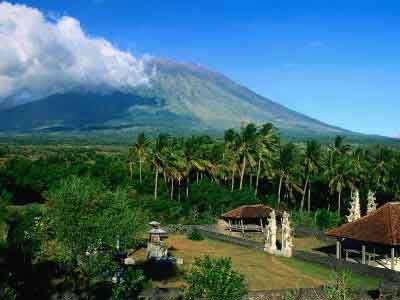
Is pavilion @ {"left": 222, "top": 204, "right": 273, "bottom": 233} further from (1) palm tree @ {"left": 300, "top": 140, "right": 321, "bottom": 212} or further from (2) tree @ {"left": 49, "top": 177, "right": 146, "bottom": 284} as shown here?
(2) tree @ {"left": 49, "top": 177, "right": 146, "bottom": 284}

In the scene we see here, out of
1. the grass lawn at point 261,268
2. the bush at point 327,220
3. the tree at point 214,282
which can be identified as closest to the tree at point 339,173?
the bush at point 327,220

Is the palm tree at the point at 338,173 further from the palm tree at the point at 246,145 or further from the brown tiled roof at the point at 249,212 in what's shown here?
the brown tiled roof at the point at 249,212

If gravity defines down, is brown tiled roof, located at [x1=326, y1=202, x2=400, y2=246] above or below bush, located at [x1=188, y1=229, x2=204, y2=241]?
above

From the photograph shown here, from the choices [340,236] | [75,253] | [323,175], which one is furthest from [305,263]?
[323,175]

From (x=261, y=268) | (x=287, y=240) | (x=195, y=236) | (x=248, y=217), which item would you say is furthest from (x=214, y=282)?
(x=248, y=217)

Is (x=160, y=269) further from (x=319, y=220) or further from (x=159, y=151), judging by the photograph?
(x=159, y=151)

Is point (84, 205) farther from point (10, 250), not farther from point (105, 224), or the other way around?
point (10, 250)

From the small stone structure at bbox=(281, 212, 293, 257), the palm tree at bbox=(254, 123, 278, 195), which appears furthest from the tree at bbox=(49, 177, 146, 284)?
the palm tree at bbox=(254, 123, 278, 195)
